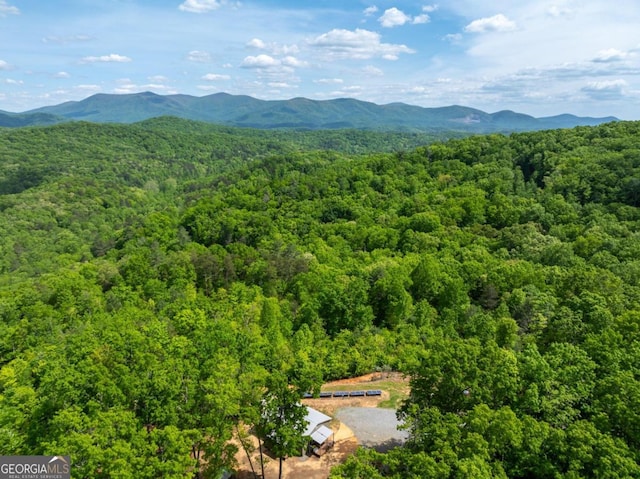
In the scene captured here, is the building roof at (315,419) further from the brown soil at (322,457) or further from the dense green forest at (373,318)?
the dense green forest at (373,318)

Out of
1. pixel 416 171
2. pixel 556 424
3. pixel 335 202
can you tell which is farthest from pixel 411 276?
pixel 416 171

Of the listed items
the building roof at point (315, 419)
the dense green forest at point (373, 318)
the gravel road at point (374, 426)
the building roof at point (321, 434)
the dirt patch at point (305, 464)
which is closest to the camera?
the dense green forest at point (373, 318)

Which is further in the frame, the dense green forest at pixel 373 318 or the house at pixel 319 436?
the house at pixel 319 436

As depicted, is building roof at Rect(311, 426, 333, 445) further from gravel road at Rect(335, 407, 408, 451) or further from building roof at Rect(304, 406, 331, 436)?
gravel road at Rect(335, 407, 408, 451)

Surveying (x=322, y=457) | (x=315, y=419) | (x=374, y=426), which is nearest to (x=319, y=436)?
(x=322, y=457)

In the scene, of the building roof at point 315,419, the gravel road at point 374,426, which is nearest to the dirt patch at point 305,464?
the gravel road at point 374,426

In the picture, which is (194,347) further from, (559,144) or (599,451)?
(559,144)
